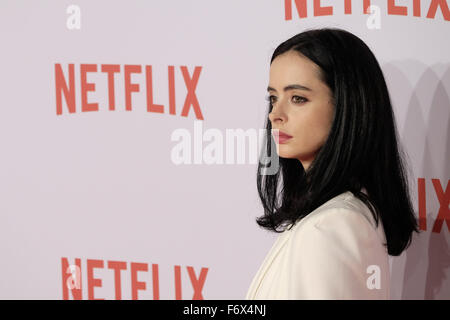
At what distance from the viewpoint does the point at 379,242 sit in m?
1.06

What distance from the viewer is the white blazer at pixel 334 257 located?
97cm

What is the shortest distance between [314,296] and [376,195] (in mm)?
278

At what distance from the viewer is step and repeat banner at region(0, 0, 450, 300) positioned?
1565 mm

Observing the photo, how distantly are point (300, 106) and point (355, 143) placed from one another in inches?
5.2

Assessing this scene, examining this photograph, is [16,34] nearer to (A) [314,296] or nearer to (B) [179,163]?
(B) [179,163]

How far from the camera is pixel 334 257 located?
965 millimetres

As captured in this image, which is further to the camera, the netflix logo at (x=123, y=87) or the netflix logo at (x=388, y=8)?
the netflix logo at (x=123, y=87)

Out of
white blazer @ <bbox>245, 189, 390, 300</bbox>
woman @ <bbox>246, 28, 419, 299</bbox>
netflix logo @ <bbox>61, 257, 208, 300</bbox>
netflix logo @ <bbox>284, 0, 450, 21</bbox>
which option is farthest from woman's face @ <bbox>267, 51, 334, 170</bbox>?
netflix logo @ <bbox>61, 257, 208, 300</bbox>

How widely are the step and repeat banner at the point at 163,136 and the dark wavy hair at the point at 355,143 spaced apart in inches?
16.3

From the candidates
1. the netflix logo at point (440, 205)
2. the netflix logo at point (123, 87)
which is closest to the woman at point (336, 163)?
the netflix logo at point (440, 205)

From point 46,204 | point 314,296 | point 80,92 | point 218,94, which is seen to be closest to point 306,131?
point 314,296

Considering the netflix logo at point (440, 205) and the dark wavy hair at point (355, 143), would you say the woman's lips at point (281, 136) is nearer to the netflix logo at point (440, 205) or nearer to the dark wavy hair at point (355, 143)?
the dark wavy hair at point (355, 143)

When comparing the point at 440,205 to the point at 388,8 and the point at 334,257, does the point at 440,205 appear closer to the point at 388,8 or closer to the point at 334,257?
the point at 388,8

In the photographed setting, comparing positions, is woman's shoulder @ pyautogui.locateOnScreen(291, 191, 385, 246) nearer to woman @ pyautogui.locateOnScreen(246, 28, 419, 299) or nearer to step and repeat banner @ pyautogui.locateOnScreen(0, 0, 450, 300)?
woman @ pyautogui.locateOnScreen(246, 28, 419, 299)
